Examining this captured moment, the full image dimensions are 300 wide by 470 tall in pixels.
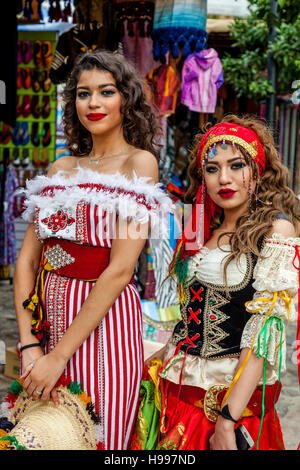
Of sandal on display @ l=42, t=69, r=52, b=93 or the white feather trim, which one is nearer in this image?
the white feather trim

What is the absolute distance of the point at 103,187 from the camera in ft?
5.48

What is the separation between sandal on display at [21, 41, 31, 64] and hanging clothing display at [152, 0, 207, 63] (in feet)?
14.4

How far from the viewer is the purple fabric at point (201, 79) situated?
3656mm

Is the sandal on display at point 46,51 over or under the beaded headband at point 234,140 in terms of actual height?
over

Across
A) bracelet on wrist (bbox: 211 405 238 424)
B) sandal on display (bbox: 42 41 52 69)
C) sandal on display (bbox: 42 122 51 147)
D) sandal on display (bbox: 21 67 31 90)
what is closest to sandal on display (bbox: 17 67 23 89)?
sandal on display (bbox: 21 67 31 90)

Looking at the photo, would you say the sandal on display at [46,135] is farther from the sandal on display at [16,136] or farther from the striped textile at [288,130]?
the striped textile at [288,130]

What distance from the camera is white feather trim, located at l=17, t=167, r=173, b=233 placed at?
1.63 metres

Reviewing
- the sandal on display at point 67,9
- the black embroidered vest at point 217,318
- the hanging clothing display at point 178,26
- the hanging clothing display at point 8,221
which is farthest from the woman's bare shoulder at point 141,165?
the hanging clothing display at point 8,221

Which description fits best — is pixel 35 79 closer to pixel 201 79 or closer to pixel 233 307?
pixel 201 79

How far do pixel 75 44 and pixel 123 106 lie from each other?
213cm

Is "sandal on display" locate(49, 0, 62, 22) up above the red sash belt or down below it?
above

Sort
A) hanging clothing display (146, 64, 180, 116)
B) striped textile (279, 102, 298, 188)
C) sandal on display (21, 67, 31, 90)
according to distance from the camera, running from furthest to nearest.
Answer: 1. striped textile (279, 102, 298, 188)
2. sandal on display (21, 67, 31, 90)
3. hanging clothing display (146, 64, 180, 116)

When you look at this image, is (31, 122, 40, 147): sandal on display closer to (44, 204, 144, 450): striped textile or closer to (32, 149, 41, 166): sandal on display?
(32, 149, 41, 166): sandal on display

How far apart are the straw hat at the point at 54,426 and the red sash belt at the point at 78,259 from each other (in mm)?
383
